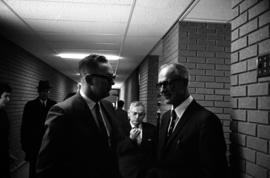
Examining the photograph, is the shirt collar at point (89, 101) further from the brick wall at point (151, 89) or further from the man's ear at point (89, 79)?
the brick wall at point (151, 89)

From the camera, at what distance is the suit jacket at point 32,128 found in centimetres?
475

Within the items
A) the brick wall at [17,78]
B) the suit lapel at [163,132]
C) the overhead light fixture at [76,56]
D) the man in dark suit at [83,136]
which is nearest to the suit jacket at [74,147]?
the man in dark suit at [83,136]

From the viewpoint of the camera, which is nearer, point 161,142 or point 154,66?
point 161,142

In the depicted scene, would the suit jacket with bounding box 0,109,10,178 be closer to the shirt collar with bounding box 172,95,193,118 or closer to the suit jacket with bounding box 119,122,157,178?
the suit jacket with bounding box 119,122,157,178

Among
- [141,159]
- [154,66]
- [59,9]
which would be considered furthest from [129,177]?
[154,66]

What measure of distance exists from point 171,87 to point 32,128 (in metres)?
3.62

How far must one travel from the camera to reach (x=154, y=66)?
292 inches

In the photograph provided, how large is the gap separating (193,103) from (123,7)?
2.19 m

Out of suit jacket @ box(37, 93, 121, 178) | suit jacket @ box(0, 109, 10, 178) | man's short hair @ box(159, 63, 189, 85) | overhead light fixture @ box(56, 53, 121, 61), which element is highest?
overhead light fixture @ box(56, 53, 121, 61)

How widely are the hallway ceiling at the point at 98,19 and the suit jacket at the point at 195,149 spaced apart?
83.4 inches

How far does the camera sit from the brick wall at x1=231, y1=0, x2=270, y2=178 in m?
1.79

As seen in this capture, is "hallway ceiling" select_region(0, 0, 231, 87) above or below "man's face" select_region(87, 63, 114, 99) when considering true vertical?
above

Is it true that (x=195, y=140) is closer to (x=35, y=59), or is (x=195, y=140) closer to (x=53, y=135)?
(x=53, y=135)

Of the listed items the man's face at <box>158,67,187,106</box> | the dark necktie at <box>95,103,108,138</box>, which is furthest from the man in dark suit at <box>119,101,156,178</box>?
the man's face at <box>158,67,187,106</box>
